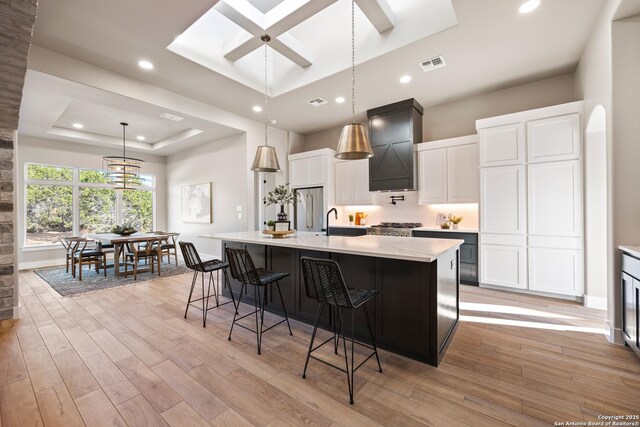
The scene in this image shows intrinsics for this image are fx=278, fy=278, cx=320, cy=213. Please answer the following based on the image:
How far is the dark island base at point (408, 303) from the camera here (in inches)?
86.3

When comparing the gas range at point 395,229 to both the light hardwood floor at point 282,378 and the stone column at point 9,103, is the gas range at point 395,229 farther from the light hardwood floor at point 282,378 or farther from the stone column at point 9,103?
the stone column at point 9,103

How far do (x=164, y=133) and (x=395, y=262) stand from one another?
6.75 m

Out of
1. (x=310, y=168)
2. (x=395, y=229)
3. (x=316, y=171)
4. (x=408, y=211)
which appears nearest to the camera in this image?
(x=395, y=229)

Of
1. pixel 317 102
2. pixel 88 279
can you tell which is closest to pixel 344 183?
pixel 317 102

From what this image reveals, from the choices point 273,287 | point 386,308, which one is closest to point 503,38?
point 386,308

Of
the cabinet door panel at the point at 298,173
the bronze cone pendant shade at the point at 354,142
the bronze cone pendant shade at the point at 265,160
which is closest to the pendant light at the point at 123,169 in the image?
the cabinet door panel at the point at 298,173

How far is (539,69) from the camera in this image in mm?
3959

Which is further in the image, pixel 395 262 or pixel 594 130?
pixel 594 130

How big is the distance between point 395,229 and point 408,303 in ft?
9.59

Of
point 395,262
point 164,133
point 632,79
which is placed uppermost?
point 164,133

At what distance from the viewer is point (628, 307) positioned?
235 centimetres

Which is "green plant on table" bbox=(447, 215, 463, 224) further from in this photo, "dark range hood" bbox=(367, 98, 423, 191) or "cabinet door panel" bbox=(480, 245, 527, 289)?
"dark range hood" bbox=(367, 98, 423, 191)

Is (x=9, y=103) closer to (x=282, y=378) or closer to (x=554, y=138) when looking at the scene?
(x=282, y=378)

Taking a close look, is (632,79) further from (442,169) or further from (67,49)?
(67,49)
